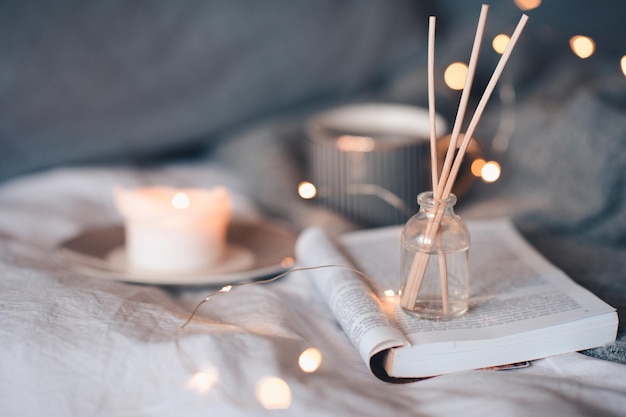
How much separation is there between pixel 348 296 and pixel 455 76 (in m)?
0.48

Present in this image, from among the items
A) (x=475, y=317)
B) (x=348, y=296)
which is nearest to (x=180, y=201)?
(x=348, y=296)

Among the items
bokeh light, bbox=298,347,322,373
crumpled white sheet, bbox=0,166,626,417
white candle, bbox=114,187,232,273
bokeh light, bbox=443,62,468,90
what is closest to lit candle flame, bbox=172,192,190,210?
white candle, bbox=114,187,232,273

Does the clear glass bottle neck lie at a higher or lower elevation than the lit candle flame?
lower

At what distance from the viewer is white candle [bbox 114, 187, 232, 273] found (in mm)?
739

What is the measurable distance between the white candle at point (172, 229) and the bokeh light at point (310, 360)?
0.22 metres

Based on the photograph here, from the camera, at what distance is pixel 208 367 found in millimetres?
533

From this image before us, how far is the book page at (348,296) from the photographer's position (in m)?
0.56

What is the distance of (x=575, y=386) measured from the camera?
0.55 m

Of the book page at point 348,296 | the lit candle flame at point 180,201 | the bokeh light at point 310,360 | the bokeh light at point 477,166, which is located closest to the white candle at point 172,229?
the lit candle flame at point 180,201

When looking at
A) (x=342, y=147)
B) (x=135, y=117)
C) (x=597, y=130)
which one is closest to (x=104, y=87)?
(x=135, y=117)

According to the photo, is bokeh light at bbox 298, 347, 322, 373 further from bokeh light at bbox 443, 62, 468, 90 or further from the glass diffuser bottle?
bokeh light at bbox 443, 62, 468, 90

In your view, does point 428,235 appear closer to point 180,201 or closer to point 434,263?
point 434,263

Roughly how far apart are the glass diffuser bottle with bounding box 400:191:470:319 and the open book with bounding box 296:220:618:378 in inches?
0.6

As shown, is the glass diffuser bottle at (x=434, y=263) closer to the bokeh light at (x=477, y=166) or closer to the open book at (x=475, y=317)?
the open book at (x=475, y=317)
